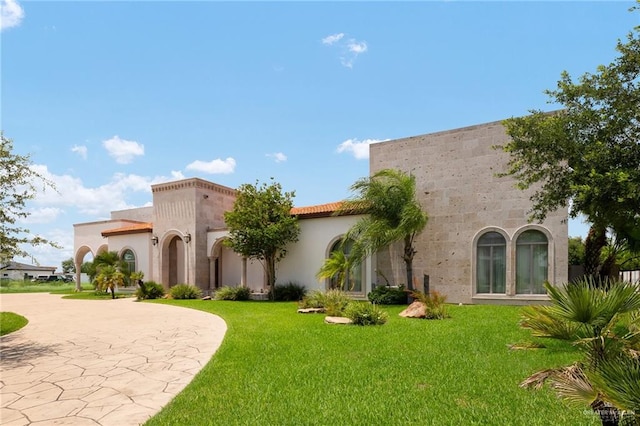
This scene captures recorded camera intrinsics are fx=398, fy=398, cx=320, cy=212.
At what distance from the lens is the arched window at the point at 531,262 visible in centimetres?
1534

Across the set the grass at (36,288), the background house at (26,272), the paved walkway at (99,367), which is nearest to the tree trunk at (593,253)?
the paved walkway at (99,367)

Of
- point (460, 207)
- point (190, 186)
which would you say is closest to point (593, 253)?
point (460, 207)

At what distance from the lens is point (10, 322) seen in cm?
1329

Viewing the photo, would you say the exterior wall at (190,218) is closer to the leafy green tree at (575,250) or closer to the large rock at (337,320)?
the large rock at (337,320)

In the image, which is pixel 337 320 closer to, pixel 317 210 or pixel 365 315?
pixel 365 315

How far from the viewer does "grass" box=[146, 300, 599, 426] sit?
4.60 meters

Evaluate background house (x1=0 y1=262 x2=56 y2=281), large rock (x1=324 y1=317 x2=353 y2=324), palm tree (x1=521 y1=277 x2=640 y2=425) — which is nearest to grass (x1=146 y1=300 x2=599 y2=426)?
palm tree (x1=521 y1=277 x2=640 y2=425)

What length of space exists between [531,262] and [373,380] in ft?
40.2

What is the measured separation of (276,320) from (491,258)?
9.41 m

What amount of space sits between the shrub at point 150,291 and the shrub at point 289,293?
751cm

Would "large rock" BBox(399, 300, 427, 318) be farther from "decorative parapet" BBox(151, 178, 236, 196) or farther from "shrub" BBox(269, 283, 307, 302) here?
"decorative parapet" BBox(151, 178, 236, 196)

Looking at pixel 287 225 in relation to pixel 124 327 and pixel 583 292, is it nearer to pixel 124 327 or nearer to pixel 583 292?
pixel 124 327

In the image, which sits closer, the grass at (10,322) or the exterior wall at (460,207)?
the grass at (10,322)

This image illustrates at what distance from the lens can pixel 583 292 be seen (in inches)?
192
